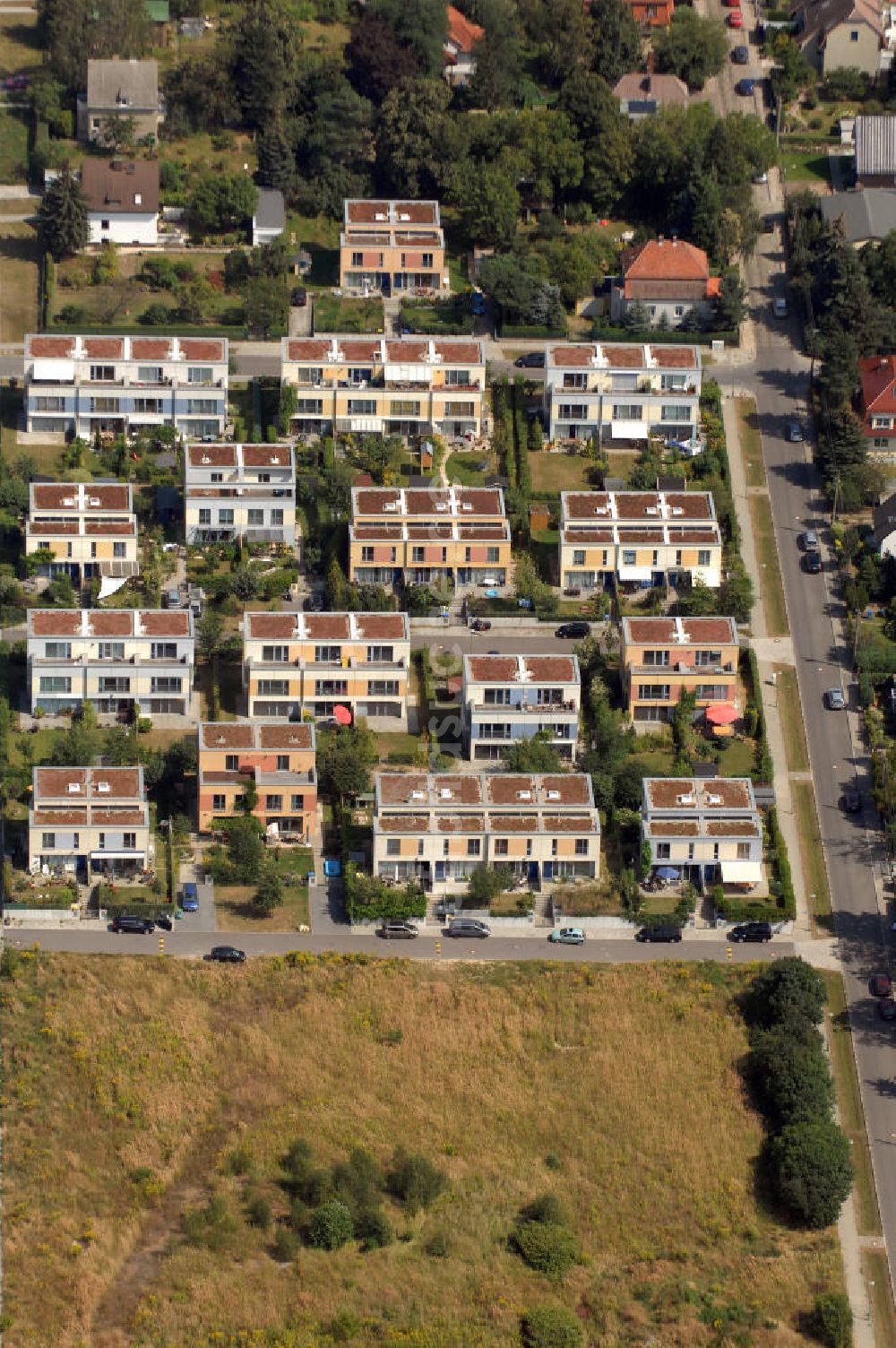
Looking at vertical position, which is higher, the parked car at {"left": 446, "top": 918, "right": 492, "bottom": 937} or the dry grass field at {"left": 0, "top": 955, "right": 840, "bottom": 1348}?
the parked car at {"left": 446, "top": 918, "right": 492, "bottom": 937}

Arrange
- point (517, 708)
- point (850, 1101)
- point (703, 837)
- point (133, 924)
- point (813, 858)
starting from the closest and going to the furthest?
point (850, 1101)
point (133, 924)
point (703, 837)
point (813, 858)
point (517, 708)

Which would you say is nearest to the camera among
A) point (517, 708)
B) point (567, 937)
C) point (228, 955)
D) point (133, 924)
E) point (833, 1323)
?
point (833, 1323)

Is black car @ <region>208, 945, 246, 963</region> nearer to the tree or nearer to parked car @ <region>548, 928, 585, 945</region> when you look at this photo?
parked car @ <region>548, 928, 585, 945</region>

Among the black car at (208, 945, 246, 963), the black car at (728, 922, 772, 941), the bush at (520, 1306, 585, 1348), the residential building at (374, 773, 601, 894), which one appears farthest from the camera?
the residential building at (374, 773, 601, 894)

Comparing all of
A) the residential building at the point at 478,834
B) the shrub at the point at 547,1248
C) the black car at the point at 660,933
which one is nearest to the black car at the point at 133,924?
the residential building at the point at 478,834

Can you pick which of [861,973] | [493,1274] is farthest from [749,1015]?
[493,1274]

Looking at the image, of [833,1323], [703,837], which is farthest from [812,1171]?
[703,837]

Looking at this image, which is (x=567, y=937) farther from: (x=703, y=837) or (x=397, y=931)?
(x=703, y=837)

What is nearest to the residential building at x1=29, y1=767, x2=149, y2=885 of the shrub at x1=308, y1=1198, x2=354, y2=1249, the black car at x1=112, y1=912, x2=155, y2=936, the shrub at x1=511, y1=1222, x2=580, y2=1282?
the black car at x1=112, y1=912, x2=155, y2=936
